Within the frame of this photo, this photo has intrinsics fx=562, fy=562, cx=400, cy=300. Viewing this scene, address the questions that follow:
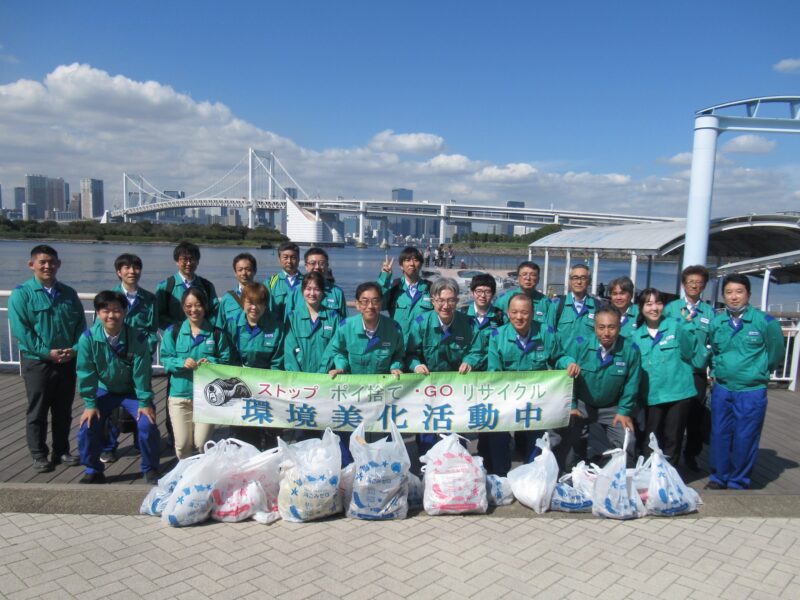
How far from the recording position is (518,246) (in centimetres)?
8500

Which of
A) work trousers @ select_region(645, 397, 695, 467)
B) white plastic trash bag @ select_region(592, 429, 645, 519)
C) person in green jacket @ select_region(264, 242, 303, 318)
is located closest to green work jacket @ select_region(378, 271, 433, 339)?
person in green jacket @ select_region(264, 242, 303, 318)

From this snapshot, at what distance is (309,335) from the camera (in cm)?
389

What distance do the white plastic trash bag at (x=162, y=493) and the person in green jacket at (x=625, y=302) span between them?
296 cm

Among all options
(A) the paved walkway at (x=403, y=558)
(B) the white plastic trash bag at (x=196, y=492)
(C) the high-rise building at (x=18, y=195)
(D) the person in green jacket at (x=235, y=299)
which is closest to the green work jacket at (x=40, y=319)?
(D) the person in green jacket at (x=235, y=299)

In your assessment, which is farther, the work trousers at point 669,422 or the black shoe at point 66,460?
the black shoe at point 66,460

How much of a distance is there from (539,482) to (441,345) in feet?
3.46

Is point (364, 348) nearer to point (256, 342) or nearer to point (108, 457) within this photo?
point (256, 342)

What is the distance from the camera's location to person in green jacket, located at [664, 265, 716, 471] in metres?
4.11

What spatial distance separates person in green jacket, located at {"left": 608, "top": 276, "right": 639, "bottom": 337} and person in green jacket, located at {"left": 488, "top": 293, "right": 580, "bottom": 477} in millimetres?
588

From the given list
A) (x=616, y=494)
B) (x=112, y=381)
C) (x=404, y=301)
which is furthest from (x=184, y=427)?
(x=616, y=494)

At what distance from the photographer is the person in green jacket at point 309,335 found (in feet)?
12.7

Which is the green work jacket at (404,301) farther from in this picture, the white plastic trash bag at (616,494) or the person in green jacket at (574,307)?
the white plastic trash bag at (616,494)

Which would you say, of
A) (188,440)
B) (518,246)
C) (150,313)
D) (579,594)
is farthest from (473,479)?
(518,246)

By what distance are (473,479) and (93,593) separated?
1.98 m
